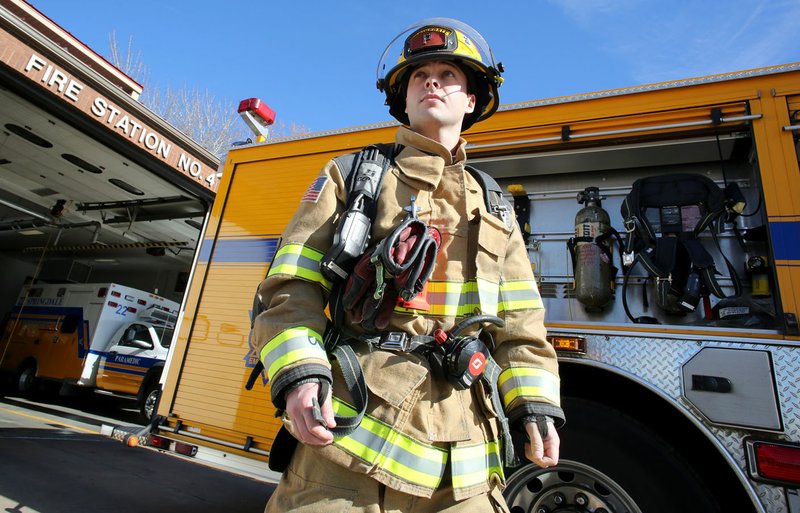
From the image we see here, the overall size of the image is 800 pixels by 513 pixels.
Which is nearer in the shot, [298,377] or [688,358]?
[298,377]

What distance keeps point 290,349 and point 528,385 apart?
0.65 m

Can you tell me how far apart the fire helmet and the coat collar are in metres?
0.27

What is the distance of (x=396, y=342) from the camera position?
1185 mm

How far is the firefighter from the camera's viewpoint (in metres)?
1.07

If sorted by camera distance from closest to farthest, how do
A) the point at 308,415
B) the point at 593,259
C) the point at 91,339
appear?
the point at 308,415, the point at 593,259, the point at 91,339

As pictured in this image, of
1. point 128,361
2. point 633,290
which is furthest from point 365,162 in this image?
point 128,361

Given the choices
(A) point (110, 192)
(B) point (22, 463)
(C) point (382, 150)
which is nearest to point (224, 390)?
(B) point (22, 463)

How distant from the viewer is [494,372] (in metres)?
1.31

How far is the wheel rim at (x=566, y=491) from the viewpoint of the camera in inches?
81.7

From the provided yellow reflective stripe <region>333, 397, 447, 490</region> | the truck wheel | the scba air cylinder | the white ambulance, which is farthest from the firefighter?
the white ambulance

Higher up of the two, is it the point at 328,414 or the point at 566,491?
the point at 328,414

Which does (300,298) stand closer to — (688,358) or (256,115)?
(688,358)

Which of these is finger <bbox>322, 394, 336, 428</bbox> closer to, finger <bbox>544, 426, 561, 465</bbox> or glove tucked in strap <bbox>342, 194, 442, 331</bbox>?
glove tucked in strap <bbox>342, 194, 442, 331</bbox>

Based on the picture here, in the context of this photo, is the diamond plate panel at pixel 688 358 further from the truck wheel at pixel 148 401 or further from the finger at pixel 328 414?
the truck wheel at pixel 148 401
